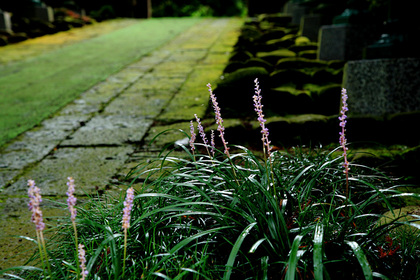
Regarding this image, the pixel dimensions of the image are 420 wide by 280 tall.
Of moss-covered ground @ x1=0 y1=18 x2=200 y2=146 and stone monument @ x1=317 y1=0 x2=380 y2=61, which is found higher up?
stone monument @ x1=317 y1=0 x2=380 y2=61

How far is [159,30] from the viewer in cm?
1080

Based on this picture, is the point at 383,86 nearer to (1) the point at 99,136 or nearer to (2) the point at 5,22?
(1) the point at 99,136

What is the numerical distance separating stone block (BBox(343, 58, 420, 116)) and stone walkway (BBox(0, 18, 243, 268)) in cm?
131

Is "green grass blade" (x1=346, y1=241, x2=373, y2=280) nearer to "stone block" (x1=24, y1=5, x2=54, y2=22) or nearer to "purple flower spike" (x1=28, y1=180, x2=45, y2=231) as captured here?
"purple flower spike" (x1=28, y1=180, x2=45, y2=231)

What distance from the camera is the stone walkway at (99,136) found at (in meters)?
2.31

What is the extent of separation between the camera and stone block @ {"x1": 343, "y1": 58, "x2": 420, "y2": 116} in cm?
297

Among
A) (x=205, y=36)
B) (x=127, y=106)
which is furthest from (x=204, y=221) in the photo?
(x=205, y=36)

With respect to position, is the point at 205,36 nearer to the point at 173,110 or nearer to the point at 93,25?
the point at 93,25

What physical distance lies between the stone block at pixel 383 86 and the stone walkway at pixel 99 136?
1.31m

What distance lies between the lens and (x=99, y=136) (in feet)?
10.7

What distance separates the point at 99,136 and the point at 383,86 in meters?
2.21

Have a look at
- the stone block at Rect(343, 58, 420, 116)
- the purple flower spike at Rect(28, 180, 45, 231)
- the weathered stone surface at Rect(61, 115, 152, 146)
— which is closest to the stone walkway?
the weathered stone surface at Rect(61, 115, 152, 146)

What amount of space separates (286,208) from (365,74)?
1943mm

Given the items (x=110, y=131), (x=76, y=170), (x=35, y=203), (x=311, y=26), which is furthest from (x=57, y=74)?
(x=35, y=203)
